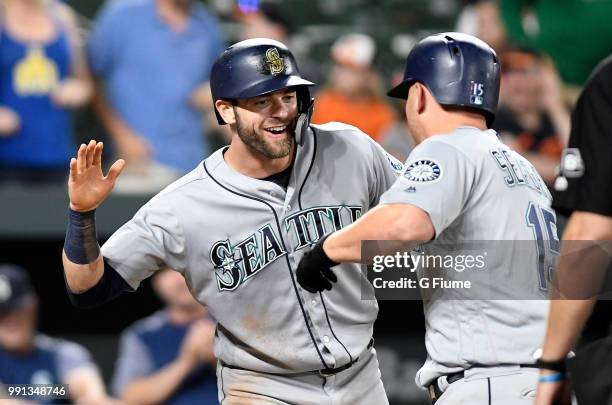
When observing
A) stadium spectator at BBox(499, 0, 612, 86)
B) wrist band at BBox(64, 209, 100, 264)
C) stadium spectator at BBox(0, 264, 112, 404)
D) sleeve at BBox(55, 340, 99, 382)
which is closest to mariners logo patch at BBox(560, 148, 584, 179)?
wrist band at BBox(64, 209, 100, 264)

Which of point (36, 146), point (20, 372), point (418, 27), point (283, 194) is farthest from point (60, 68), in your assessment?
point (283, 194)

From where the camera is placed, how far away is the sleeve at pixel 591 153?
2.50 metres

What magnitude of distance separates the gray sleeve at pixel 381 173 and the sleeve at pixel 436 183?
769 millimetres

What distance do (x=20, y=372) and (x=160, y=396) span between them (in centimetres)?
74

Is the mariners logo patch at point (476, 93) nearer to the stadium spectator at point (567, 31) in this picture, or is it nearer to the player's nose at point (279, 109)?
the player's nose at point (279, 109)

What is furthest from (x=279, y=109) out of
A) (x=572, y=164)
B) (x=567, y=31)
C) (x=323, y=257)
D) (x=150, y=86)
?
(x=567, y=31)

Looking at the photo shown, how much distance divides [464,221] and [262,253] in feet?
2.81

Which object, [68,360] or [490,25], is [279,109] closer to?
[68,360]

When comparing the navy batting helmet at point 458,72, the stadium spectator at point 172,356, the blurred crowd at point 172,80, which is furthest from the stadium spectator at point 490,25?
the navy batting helmet at point 458,72

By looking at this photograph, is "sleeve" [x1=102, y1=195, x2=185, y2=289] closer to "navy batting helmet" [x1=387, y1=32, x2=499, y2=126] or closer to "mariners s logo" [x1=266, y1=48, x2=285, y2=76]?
"mariners s logo" [x1=266, y1=48, x2=285, y2=76]

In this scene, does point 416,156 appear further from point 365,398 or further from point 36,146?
point 36,146

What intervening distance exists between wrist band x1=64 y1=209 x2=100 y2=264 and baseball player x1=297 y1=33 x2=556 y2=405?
76cm

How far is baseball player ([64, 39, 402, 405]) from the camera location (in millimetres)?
3664

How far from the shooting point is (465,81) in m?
3.19
